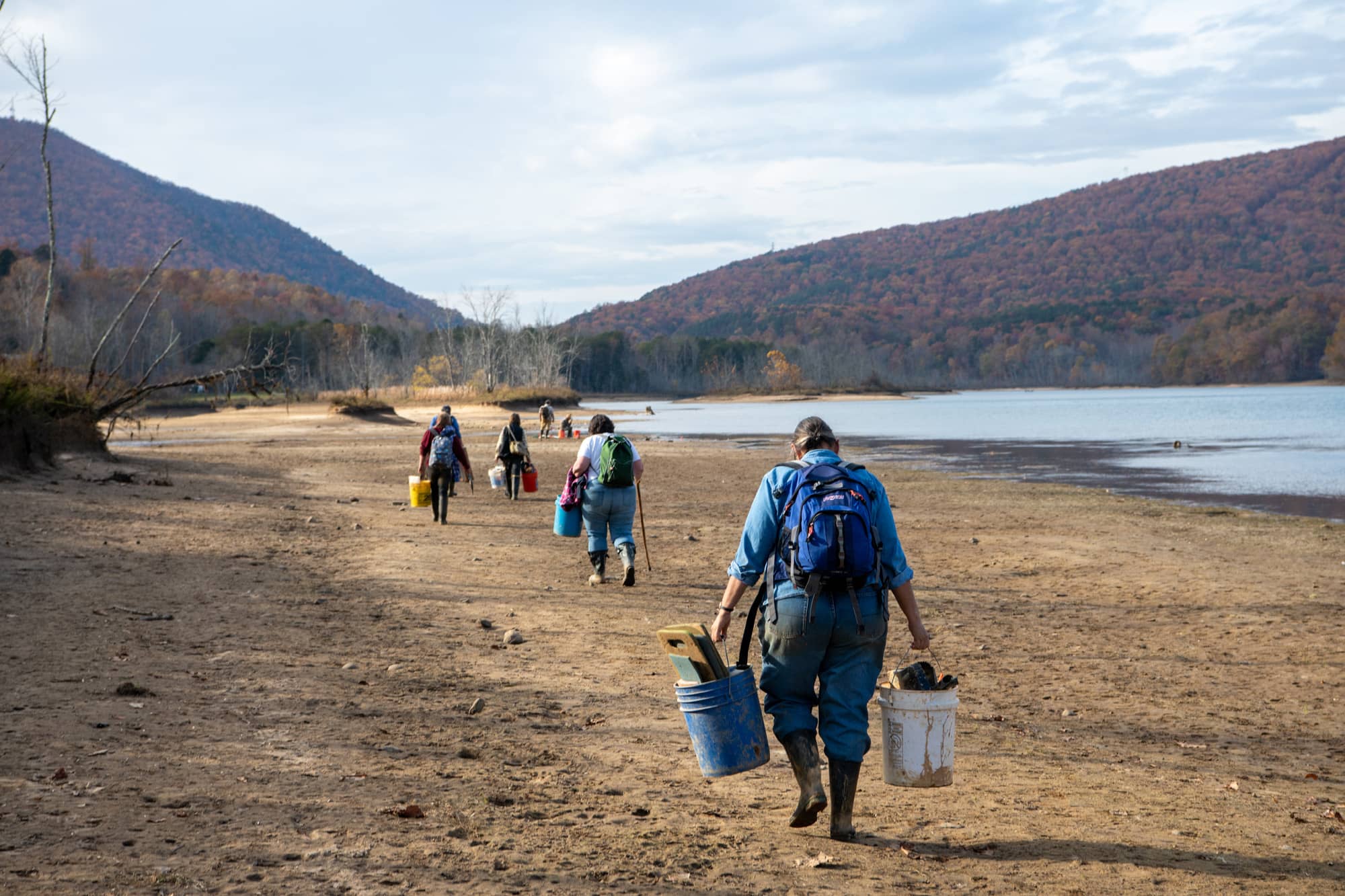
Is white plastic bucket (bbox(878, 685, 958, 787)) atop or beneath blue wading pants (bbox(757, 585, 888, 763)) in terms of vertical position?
beneath

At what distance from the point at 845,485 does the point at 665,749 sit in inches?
93.8

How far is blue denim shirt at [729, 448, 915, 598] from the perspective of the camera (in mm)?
4938

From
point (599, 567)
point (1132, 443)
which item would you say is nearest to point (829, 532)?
point (599, 567)

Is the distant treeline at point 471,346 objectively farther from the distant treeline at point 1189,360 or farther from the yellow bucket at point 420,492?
the yellow bucket at point 420,492

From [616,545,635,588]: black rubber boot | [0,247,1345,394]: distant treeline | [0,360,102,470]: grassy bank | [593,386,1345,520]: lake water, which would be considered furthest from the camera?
[0,247,1345,394]: distant treeline

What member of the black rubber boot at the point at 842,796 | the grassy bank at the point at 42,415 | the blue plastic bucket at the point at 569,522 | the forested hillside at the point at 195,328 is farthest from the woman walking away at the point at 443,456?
the forested hillside at the point at 195,328

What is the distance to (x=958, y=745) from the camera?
6648mm

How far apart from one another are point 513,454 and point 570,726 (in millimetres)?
14059

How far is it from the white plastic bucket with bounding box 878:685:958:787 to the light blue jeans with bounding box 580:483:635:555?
669 centimetres

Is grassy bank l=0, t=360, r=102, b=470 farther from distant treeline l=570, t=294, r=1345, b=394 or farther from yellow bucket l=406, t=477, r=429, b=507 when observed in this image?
distant treeline l=570, t=294, r=1345, b=394

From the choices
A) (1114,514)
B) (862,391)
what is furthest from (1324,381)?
(1114,514)

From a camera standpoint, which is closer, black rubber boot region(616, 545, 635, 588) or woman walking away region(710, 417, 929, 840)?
woman walking away region(710, 417, 929, 840)

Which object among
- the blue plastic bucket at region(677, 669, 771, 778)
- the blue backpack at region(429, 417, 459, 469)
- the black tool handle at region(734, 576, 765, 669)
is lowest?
the blue plastic bucket at region(677, 669, 771, 778)

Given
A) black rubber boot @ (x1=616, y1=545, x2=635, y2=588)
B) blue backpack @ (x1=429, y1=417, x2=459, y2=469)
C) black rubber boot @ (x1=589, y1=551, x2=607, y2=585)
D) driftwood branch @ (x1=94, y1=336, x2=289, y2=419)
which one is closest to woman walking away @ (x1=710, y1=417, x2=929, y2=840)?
black rubber boot @ (x1=616, y1=545, x2=635, y2=588)
